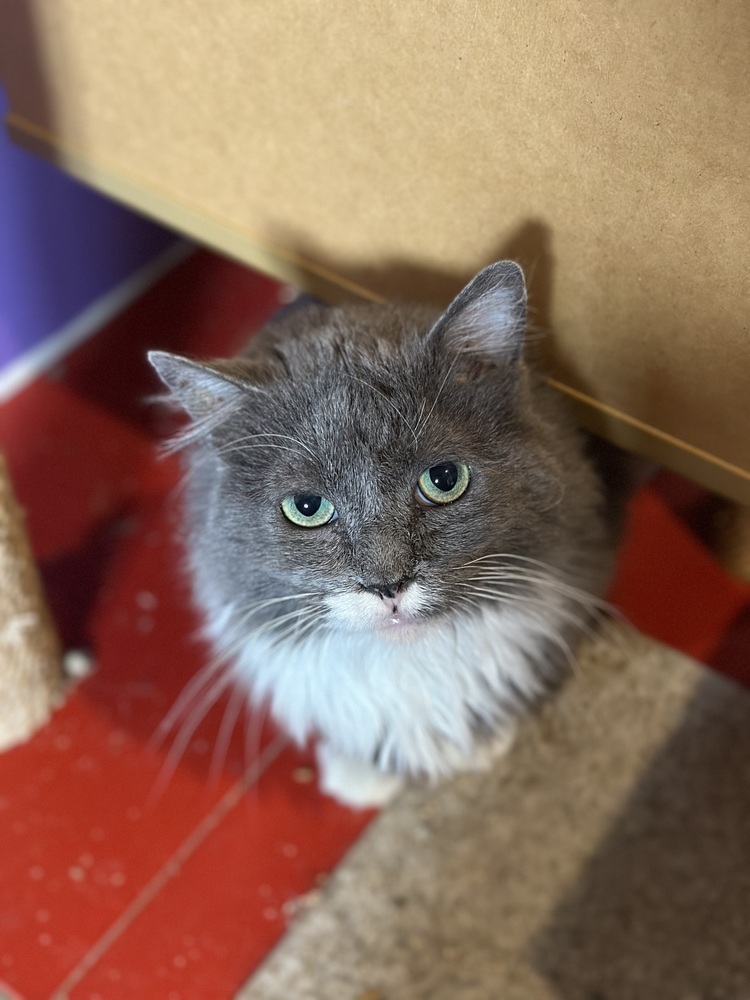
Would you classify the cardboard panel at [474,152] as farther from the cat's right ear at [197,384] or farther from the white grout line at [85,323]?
the white grout line at [85,323]

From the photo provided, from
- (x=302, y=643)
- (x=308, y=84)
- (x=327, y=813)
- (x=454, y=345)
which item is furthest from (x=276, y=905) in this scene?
(x=308, y=84)

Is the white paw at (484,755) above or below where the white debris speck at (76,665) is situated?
below

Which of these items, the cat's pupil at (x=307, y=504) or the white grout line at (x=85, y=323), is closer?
the cat's pupil at (x=307, y=504)

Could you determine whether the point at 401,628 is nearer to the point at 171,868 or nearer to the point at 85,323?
the point at 171,868

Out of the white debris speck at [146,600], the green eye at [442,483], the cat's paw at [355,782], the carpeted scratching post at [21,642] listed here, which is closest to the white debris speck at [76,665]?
the carpeted scratching post at [21,642]

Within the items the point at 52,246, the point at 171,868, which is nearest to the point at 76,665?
the point at 171,868

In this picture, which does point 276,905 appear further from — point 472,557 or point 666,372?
point 666,372

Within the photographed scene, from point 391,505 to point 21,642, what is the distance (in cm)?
78

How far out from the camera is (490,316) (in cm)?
104

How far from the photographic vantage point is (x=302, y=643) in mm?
1136

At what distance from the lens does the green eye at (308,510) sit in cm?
102

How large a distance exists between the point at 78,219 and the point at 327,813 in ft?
4.22

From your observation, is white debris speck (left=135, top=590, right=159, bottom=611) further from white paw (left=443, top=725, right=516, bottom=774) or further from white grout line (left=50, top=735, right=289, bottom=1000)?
white paw (left=443, top=725, right=516, bottom=774)

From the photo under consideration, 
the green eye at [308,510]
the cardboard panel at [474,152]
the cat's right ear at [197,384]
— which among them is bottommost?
the green eye at [308,510]
